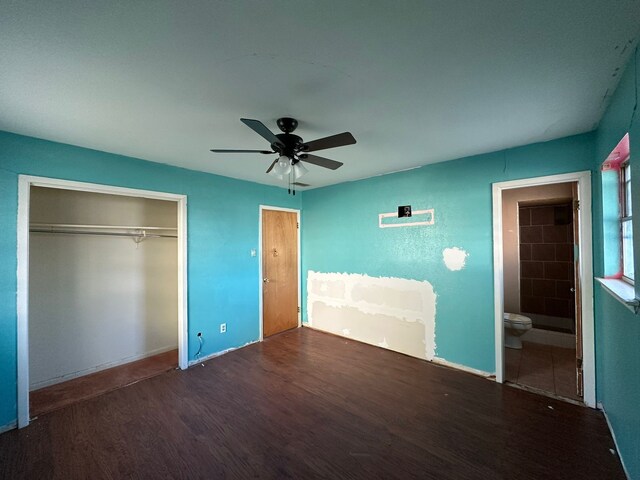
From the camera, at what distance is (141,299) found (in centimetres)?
344

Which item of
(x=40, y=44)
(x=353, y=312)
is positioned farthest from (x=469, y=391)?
(x=40, y=44)

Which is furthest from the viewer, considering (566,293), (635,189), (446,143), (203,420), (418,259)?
(566,293)

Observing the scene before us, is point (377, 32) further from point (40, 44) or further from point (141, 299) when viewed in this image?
point (141, 299)

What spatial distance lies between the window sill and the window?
0.07m

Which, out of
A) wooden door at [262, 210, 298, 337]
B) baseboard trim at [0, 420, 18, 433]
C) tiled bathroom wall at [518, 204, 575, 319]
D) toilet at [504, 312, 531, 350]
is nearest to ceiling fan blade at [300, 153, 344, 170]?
wooden door at [262, 210, 298, 337]

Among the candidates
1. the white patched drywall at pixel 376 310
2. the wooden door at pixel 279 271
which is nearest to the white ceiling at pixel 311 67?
the white patched drywall at pixel 376 310

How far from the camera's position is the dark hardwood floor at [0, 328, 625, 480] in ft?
5.60

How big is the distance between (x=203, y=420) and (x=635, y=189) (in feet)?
10.5

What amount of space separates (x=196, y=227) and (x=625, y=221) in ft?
13.0

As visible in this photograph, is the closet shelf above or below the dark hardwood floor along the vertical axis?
above

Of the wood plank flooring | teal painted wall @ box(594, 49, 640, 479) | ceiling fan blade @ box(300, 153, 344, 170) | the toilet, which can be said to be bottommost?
the wood plank flooring

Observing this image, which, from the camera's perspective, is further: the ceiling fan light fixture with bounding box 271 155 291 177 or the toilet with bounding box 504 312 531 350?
the toilet with bounding box 504 312 531 350

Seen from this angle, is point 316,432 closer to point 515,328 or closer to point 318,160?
point 318,160

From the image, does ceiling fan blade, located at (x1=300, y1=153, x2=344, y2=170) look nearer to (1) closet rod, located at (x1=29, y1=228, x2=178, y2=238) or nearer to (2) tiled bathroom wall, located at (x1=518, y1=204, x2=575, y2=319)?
(1) closet rod, located at (x1=29, y1=228, x2=178, y2=238)
